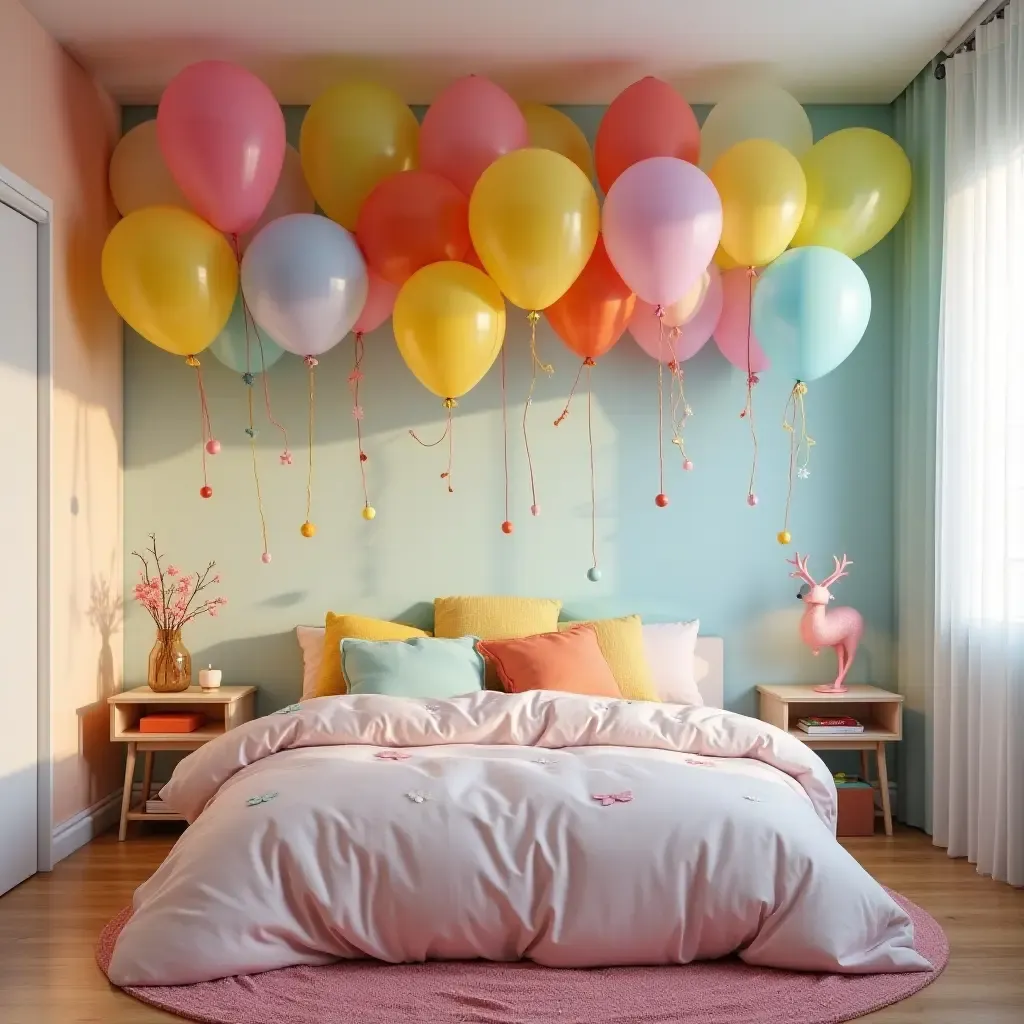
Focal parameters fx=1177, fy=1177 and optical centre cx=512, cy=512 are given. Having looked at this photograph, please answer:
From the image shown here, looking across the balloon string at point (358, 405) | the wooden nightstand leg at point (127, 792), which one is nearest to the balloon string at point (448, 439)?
the balloon string at point (358, 405)

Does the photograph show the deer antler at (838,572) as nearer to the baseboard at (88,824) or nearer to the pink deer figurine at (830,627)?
the pink deer figurine at (830,627)

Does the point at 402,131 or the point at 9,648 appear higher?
the point at 402,131

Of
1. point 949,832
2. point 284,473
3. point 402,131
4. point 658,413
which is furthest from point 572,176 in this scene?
point 949,832

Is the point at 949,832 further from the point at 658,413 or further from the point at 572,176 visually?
the point at 572,176

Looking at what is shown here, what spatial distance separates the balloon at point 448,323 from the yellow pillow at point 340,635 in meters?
0.94

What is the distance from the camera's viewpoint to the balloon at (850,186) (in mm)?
3838

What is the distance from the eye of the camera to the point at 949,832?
3.85m

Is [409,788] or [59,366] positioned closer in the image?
[409,788]

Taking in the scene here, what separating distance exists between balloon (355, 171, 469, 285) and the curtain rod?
1.69 m

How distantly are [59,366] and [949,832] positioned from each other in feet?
10.7

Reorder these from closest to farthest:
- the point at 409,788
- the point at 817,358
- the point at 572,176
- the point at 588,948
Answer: the point at 588,948 < the point at 409,788 < the point at 572,176 < the point at 817,358

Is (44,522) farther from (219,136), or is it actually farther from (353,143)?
(353,143)

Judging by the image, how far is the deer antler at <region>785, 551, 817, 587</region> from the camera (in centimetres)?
429

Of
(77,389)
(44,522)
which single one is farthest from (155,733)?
(77,389)
